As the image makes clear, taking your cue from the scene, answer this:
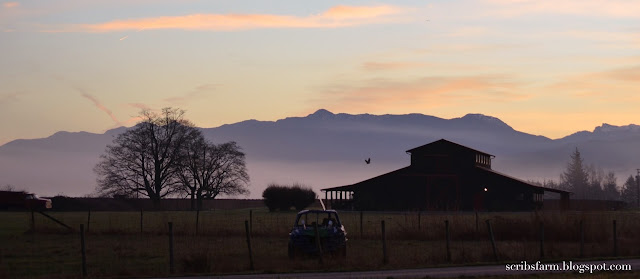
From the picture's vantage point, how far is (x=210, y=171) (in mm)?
135750

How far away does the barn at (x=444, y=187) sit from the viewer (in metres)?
99.0

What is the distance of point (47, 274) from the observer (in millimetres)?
31031

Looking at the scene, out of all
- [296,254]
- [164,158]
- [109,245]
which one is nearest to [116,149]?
[164,158]

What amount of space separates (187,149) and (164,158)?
4384 millimetres

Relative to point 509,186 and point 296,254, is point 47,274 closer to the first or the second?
point 296,254

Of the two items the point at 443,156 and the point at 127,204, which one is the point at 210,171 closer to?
the point at 127,204

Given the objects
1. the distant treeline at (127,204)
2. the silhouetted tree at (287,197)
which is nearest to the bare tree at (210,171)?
the distant treeline at (127,204)

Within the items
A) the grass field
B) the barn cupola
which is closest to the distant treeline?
the barn cupola

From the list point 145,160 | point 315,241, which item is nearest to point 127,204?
point 145,160

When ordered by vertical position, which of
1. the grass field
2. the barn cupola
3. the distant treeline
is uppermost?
the barn cupola

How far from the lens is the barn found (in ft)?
325

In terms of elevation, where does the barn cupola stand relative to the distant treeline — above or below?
above

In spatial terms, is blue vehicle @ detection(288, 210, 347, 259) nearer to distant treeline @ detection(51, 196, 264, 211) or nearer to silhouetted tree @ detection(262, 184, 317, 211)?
silhouetted tree @ detection(262, 184, 317, 211)

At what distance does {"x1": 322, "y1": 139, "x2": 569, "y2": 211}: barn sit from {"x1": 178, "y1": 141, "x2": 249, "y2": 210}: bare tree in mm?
31826
